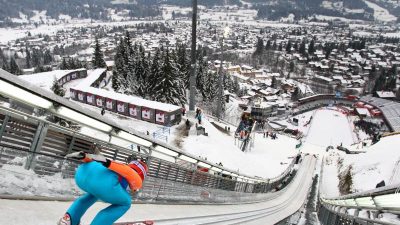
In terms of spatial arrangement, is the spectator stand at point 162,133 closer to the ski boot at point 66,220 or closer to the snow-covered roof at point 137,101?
the snow-covered roof at point 137,101

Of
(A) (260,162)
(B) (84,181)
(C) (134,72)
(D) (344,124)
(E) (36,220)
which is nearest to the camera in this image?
(B) (84,181)

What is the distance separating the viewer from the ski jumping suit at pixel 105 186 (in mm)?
3291

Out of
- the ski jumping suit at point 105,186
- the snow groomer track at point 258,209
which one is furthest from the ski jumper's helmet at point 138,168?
the snow groomer track at point 258,209

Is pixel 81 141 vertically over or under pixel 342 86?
over

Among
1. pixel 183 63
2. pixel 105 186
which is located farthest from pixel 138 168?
pixel 183 63

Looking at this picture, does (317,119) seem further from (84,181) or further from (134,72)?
(84,181)

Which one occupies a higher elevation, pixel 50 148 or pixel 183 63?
pixel 50 148

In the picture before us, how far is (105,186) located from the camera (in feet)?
10.8

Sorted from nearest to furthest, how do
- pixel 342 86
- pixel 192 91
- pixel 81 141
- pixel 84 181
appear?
pixel 84 181, pixel 81 141, pixel 192 91, pixel 342 86

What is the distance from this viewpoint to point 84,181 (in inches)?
130

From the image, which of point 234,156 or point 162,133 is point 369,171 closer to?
point 234,156

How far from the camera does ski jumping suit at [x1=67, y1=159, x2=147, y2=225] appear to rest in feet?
10.8

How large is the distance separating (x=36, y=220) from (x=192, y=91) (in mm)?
32690

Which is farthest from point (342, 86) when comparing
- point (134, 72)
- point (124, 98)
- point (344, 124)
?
point (124, 98)
